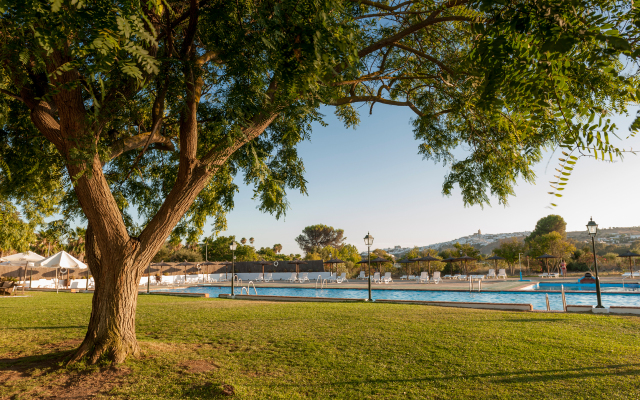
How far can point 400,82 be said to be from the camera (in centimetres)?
751

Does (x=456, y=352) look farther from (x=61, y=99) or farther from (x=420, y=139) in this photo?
(x=61, y=99)

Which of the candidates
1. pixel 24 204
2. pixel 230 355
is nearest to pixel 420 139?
pixel 230 355

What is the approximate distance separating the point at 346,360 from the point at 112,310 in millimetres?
3165

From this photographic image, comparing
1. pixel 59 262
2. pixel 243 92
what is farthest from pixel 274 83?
pixel 59 262

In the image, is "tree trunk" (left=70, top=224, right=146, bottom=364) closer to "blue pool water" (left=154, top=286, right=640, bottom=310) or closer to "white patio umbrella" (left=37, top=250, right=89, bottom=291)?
"blue pool water" (left=154, top=286, right=640, bottom=310)

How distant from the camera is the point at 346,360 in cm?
493

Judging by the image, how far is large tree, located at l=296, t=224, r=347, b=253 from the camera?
7194cm

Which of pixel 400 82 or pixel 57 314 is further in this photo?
pixel 57 314

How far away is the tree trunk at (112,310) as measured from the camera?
4785 mm

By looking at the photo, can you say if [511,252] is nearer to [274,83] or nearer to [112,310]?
[274,83]

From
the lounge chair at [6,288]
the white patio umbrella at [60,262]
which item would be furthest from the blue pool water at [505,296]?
the lounge chair at [6,288]

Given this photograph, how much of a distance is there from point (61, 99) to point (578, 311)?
1184cm

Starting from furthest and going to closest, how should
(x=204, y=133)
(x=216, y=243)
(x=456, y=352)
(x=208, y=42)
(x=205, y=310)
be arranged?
(x=216, y=243)
(x=205, y=310)
(x=204, y=133)
(x=456, y=352)
(x=208, y=42)

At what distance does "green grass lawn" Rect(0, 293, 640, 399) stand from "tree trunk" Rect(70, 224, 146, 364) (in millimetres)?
252
